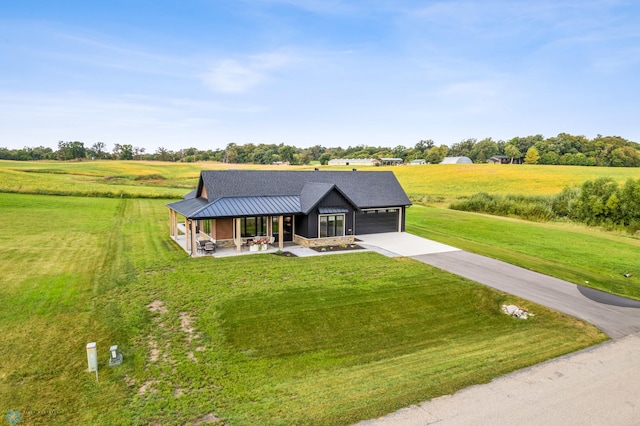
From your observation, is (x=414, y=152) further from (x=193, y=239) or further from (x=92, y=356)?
(x=92, y=356)

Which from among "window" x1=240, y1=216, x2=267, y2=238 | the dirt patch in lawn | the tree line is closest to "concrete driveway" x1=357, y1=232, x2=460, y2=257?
the dirt patch in lawn

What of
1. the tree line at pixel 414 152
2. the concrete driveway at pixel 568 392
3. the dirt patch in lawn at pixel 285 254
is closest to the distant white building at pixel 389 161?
the tree line at pixel 414 152

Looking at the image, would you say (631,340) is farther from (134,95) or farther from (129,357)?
(134,95)

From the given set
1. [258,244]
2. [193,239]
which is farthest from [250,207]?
[193,239]

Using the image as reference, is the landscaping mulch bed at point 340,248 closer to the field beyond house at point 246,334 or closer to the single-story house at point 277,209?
the single-story house at point 277,209

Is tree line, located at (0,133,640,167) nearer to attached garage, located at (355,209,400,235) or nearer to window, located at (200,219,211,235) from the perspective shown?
attached garage, located at (355,209,400,235)
